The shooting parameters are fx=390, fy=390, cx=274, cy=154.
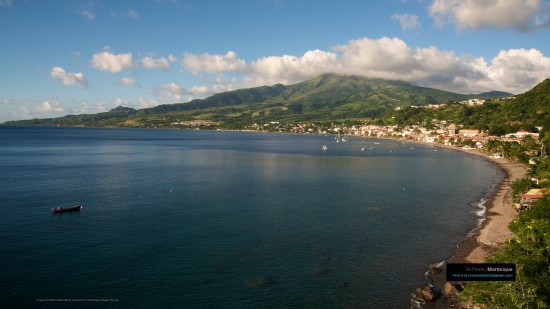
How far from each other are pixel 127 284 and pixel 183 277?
493 cm

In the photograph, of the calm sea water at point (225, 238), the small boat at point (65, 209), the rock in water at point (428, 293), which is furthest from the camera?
the small boat at point (65, 209)

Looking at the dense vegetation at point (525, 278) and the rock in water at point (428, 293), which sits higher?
the dense vegetation at point (525, 278)

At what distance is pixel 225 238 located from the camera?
4762cm

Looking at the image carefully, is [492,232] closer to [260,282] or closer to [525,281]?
[525,281]

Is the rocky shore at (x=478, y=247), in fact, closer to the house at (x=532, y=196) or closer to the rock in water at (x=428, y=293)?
the rock in water at (x=428, y=293)

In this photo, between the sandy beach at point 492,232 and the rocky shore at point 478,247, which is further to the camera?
the sandy beach at point 492,232

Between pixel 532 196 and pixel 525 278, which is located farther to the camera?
→ pixel 532 196

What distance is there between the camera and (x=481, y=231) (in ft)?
167

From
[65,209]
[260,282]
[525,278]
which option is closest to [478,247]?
[525,278]

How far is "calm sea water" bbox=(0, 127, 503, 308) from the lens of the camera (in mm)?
33875

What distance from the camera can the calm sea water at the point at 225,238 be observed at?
1334 inches

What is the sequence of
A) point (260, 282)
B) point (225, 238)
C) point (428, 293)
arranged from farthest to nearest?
point (225, 238)
point (260, 282)
point (428, 293)

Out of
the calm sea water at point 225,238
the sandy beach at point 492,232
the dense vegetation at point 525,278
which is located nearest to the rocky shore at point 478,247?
the sandy beach at point 492,232

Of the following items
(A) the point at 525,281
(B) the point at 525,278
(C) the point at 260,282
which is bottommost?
(C) the point at 260,282
